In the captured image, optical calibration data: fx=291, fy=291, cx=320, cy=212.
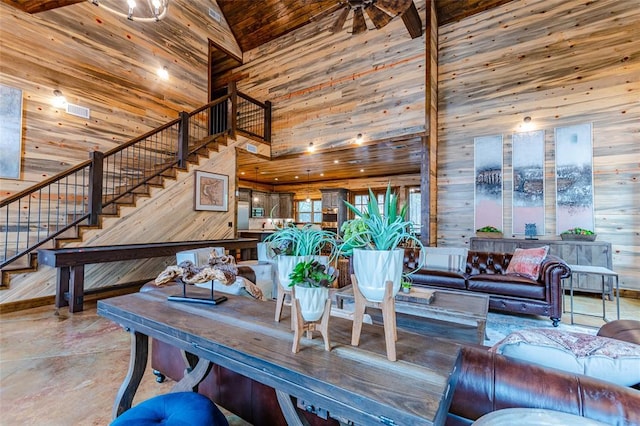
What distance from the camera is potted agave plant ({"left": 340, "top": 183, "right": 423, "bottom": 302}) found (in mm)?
933

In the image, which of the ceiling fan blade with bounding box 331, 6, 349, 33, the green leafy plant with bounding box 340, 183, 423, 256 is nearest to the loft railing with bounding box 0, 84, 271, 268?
the ceiling fan blade with bounding box 331, 6, 349, 33

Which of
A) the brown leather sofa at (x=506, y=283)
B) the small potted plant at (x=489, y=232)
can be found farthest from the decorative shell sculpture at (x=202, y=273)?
the small potted plant at (x=489, y=232)

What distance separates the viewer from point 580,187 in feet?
16.0

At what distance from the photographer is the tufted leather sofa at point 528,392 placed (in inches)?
30.2

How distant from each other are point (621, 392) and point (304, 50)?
775 cm

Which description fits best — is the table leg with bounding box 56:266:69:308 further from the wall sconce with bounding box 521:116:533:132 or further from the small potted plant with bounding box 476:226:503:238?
the wall sconce with bounding box 521:116:533:132

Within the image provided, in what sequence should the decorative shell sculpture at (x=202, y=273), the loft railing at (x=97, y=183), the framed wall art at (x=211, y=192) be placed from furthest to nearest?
1. the framed wall art at (x=211, y=192)
2. the loft railing at (x=97, y=183)
3. the decorative shell sculpture at (x=202, y=273)

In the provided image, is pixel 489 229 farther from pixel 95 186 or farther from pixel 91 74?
pixel 91 74

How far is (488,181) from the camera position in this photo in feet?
18.5

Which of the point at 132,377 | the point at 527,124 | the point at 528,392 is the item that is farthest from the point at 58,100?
the point at 527,124

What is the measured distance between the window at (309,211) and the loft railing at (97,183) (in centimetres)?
448

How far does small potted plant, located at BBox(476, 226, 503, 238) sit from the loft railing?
5.24 meters

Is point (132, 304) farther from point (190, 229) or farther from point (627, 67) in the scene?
point (627, 67)

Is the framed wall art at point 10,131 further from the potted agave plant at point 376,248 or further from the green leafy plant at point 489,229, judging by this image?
the green leafy plant at point 489,229
